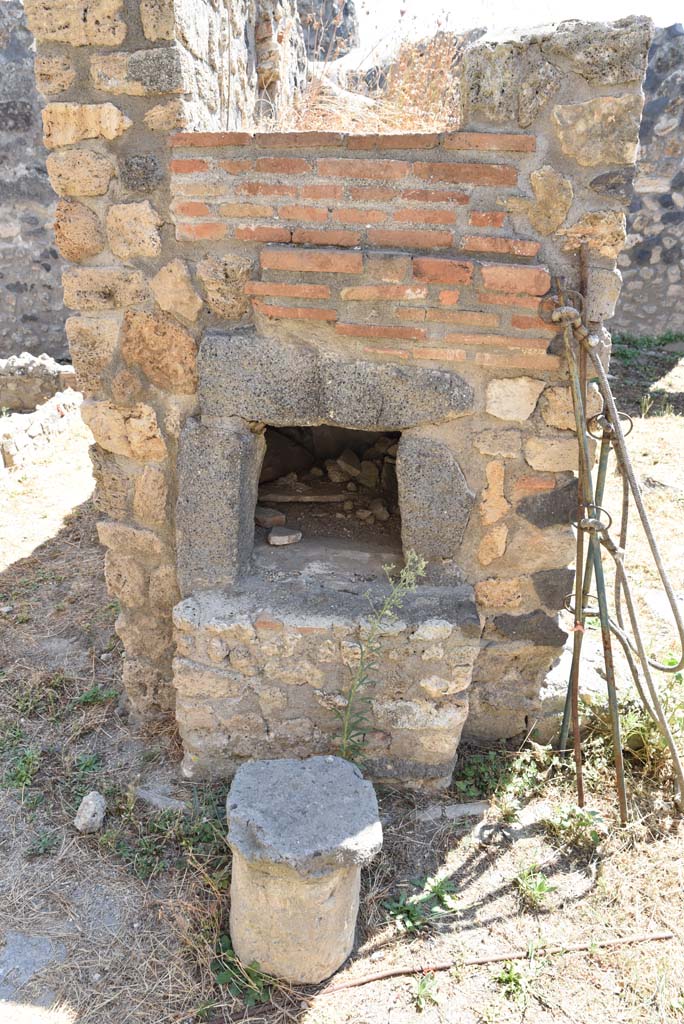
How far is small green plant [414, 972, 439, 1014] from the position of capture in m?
2.04

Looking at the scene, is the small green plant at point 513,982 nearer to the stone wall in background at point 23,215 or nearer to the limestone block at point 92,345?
the limestone block at point 92,345

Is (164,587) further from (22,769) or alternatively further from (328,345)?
(328,345)

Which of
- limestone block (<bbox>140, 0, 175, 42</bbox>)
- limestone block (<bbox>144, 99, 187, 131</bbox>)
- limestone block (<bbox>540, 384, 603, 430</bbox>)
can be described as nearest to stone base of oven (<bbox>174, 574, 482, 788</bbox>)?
limestone block (<bbox>540, 384, 603, 430</bbox>)

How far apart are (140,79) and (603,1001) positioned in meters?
3.04

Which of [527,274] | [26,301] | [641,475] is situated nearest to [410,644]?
[527,274]

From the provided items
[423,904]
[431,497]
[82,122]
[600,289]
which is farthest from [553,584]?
[82,122]

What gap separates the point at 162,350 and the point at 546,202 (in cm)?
133

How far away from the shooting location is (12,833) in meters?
2.58

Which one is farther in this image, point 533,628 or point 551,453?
point 533,628

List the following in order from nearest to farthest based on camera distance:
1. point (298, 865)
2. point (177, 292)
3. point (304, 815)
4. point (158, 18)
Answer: point (298, 865) → point (304, 815) → point (158, 18) → point (177, 292)

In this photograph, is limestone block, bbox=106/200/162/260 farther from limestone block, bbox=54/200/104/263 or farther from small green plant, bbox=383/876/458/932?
small green plant, bbox=383/876/458/932

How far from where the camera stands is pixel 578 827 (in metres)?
2.51

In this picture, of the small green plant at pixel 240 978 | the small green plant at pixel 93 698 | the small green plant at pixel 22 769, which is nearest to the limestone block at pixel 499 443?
the small green plant at pixel 240 978

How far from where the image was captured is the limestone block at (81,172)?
95.0 inches
